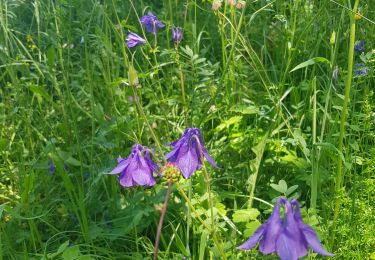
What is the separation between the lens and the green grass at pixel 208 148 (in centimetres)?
185

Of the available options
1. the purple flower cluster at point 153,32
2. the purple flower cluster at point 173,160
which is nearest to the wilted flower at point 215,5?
the purple flower cluster at point 153,32

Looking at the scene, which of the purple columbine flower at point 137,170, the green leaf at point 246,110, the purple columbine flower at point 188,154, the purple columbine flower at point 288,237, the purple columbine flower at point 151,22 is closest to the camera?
the purple columbine flower at point 288,237

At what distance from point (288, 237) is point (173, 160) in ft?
1.54

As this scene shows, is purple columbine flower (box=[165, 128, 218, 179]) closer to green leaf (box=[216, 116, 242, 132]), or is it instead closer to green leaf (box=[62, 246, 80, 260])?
green leaf (box=[62, 246, 80, 260])

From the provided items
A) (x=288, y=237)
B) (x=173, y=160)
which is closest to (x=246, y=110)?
(x=173, y=160)

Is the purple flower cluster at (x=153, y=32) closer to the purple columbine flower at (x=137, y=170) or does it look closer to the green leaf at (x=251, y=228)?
the purple columbine flower at (x=137, y=170)

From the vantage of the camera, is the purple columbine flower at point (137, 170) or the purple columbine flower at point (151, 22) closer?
the purple columbine flower at point (137, 170)

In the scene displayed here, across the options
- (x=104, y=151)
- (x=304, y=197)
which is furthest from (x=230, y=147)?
(x=104, y=151)

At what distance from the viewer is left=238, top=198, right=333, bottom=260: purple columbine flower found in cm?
121

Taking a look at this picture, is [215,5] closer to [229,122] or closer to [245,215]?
[229,122]

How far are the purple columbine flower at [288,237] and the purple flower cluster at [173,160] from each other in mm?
307

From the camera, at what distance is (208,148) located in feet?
7.89

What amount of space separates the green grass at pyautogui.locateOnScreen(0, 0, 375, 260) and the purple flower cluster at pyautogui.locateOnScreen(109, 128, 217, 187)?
0.07 metres

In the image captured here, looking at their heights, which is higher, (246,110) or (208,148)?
(246,110)
